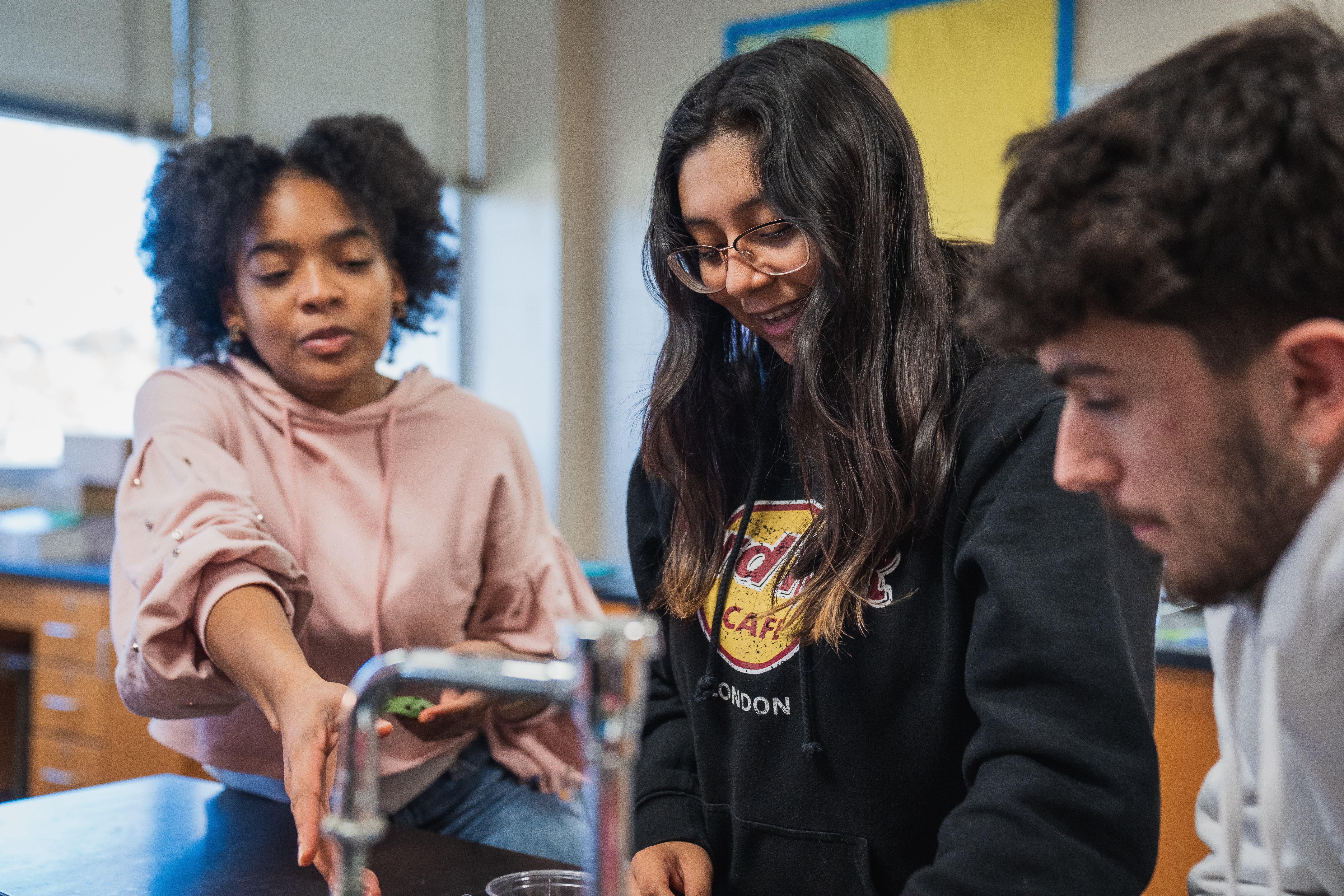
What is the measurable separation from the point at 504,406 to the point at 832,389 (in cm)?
334

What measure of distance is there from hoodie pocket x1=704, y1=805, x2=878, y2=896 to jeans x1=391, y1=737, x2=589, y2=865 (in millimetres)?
349

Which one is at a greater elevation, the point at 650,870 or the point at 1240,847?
the point at 1240,847

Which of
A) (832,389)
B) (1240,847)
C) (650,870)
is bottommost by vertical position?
(650,870)

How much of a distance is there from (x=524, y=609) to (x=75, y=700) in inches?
68.0

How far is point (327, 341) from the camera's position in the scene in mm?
1556

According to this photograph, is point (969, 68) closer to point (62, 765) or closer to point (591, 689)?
point (62, 765)

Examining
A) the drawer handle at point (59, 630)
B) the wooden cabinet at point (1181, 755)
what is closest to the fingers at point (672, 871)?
the wooden cabinet at point (1181, 755)

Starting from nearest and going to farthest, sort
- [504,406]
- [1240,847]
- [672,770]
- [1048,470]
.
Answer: [1240,847], [1048,470], [672,770], [504,406]

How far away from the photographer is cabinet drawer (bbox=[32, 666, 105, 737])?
8.98ft

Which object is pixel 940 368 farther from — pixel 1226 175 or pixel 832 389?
pixel 1226 175

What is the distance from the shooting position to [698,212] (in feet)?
3.69

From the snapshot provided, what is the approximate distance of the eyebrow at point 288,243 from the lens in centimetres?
157

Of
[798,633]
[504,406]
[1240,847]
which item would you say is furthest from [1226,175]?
[504,406]

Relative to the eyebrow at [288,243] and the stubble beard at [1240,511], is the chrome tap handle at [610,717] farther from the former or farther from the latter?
the eyebrow at [288,243]
